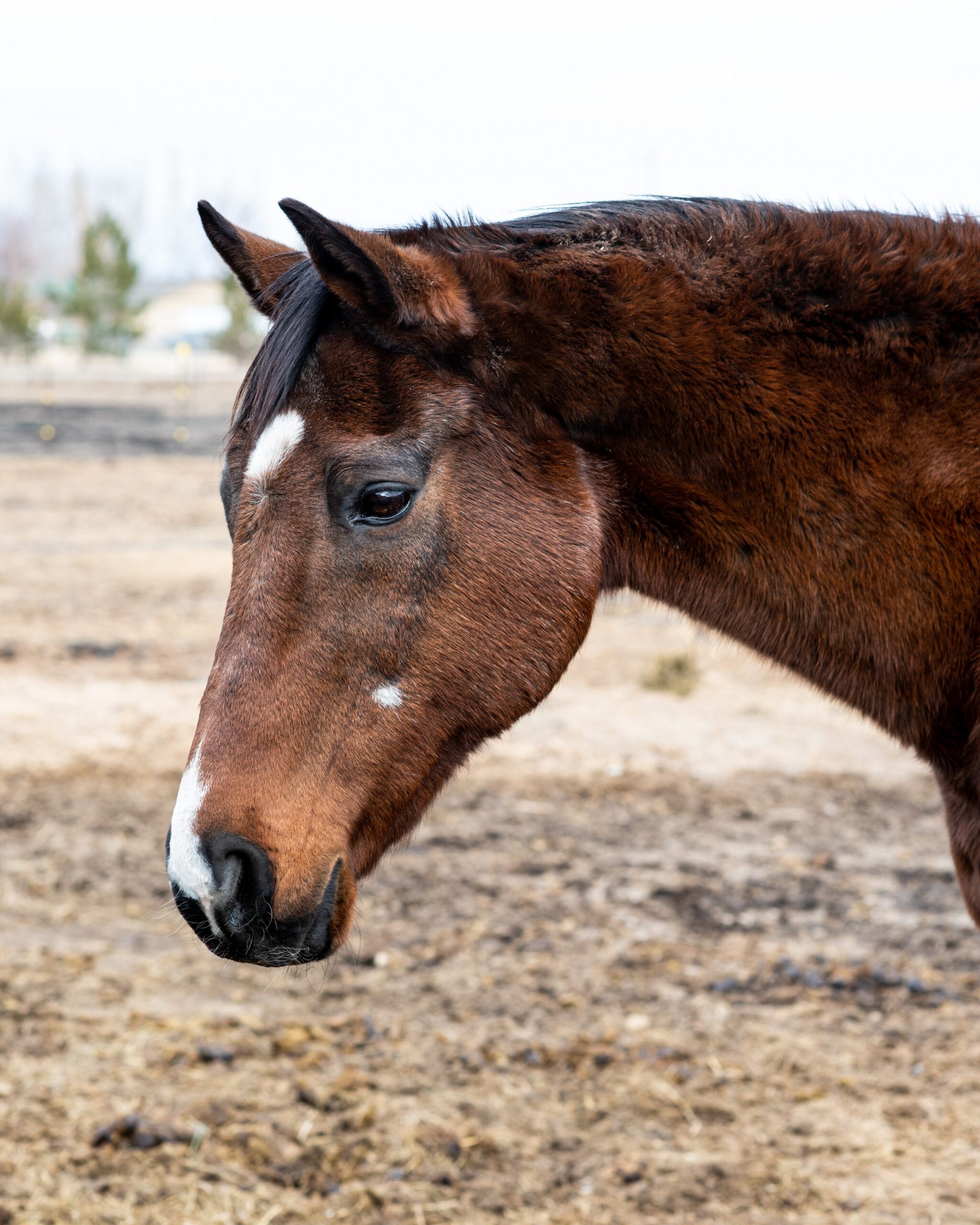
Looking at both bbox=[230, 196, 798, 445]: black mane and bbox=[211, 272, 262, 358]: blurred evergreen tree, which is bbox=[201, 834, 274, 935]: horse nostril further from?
bbox=[211, 272, 262, 358]: blurred evergreen tree

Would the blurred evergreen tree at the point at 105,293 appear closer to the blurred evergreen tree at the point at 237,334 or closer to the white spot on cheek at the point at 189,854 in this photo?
the blurred evergreen tree at the point at 237,334

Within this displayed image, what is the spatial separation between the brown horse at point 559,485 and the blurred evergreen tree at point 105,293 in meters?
42.0

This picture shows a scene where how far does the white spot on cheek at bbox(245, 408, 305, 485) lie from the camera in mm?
2338

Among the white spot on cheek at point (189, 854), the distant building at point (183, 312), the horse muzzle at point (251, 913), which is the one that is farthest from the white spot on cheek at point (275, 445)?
the distant building at point (183, 312)

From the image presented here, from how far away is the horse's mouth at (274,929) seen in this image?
2.16 meters

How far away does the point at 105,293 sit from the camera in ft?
142

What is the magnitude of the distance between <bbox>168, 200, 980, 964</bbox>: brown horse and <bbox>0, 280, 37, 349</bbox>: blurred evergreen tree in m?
41.4

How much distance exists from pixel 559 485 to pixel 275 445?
0.61 metres

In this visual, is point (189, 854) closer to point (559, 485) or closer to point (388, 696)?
point (388, 696)

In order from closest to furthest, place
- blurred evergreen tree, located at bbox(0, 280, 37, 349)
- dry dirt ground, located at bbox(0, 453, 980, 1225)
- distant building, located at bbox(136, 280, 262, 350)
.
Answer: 1. dry dirt ground, located at bbox(0, 453, 980, 1225)
2. blurred evergreen tree, located at bbox(0, 280, 37, 349)
3. distant building, located at bbox(136, 280, 262, 350)

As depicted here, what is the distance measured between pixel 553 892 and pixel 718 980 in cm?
103

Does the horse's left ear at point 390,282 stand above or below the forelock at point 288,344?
above

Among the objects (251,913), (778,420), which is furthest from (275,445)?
(778,420)

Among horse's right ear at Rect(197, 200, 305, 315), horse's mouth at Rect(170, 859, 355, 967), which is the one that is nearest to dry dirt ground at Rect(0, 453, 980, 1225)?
horse's mouth at Rect(170, 859, 355, 967)
